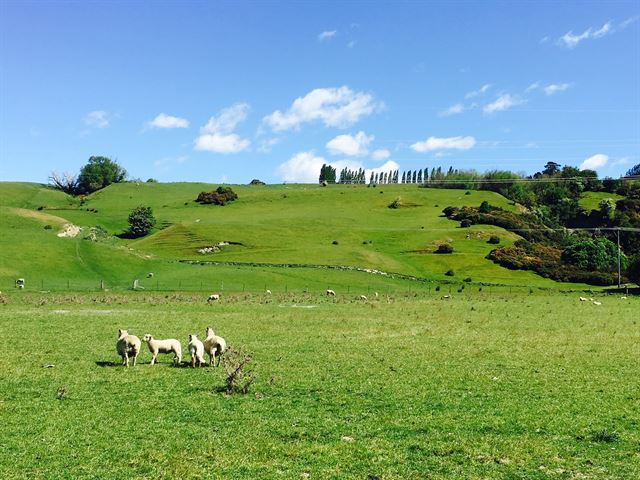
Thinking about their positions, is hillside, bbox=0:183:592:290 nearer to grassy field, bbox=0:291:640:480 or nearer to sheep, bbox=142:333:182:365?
grassy field, bbox=0:291:640:480

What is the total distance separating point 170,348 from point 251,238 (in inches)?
3825

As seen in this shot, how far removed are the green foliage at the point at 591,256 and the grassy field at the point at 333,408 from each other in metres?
81.8

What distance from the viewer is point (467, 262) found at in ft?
356

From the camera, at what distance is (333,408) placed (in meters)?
17.2

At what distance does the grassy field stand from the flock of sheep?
817 mm

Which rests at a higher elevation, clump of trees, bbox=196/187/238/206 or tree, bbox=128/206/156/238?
clump of trees, bbox=196/187/238/206

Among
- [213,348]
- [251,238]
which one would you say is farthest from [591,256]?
[213,348]

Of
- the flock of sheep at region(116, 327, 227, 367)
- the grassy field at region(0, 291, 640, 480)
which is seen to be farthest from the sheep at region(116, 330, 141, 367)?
the grassy field at region(0, 291, 640, 480)

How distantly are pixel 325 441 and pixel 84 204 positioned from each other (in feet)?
572

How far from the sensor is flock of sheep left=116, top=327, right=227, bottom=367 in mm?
23188

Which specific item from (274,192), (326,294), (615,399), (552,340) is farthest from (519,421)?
(274,192)

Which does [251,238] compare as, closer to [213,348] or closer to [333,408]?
[213,348]

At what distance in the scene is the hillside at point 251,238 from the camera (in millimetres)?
83688

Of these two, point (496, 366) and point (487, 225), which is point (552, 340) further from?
point (487, 225)
